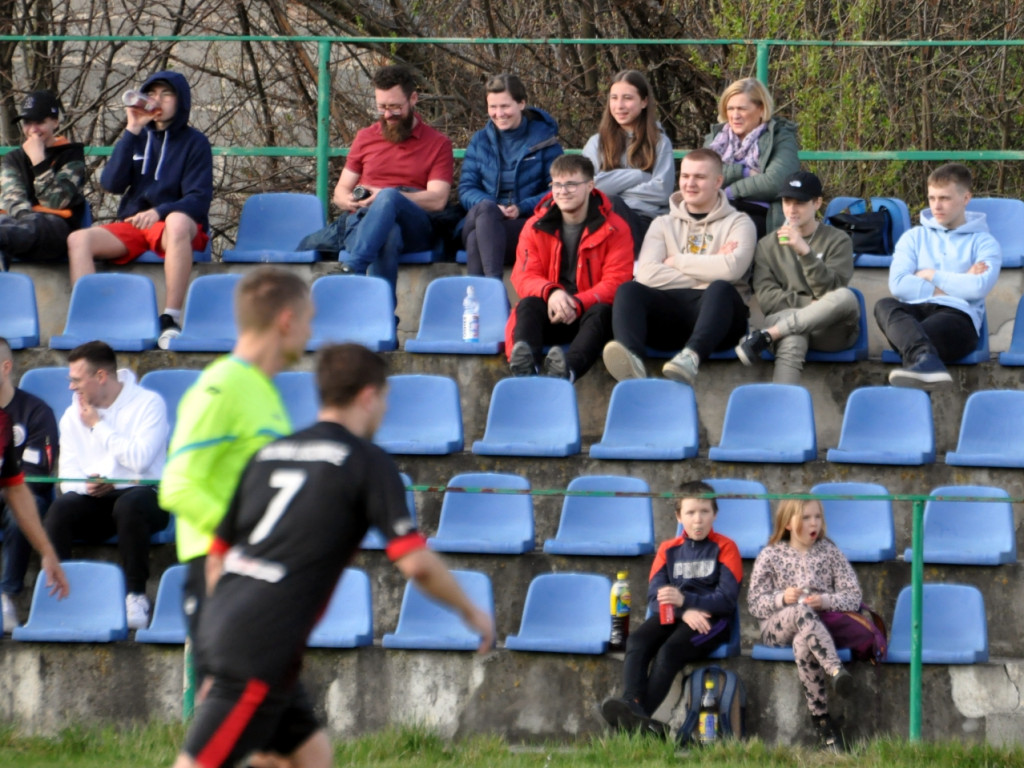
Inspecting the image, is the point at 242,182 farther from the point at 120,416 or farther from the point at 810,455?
the point at 810,455

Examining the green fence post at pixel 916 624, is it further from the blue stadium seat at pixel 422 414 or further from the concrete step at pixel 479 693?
the blue stadium seat at pixel 422 414

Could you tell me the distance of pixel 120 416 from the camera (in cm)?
696

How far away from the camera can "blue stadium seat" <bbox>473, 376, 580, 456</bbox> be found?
7.23m

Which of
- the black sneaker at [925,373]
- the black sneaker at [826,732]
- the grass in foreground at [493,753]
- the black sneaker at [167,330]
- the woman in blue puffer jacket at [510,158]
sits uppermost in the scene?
the woman in blue puffer jacket at [510,158]

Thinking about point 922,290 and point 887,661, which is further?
point 922,290

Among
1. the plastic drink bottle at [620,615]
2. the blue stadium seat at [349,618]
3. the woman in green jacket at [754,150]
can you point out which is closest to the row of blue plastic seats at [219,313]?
the woman in green jacket at [754,150]

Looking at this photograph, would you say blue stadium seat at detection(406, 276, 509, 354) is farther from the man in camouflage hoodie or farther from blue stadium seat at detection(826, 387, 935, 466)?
the man in camouflage hoodie

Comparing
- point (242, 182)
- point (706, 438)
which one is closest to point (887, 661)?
point (706, 438)

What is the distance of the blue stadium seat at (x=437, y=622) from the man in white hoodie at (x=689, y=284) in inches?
60.1

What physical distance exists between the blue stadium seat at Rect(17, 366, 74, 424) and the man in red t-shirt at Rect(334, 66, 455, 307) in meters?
1.65

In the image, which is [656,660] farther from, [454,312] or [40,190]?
[40,190]

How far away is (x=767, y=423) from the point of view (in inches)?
286

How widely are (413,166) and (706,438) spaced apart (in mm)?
2421

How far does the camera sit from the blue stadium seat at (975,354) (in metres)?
7.69
